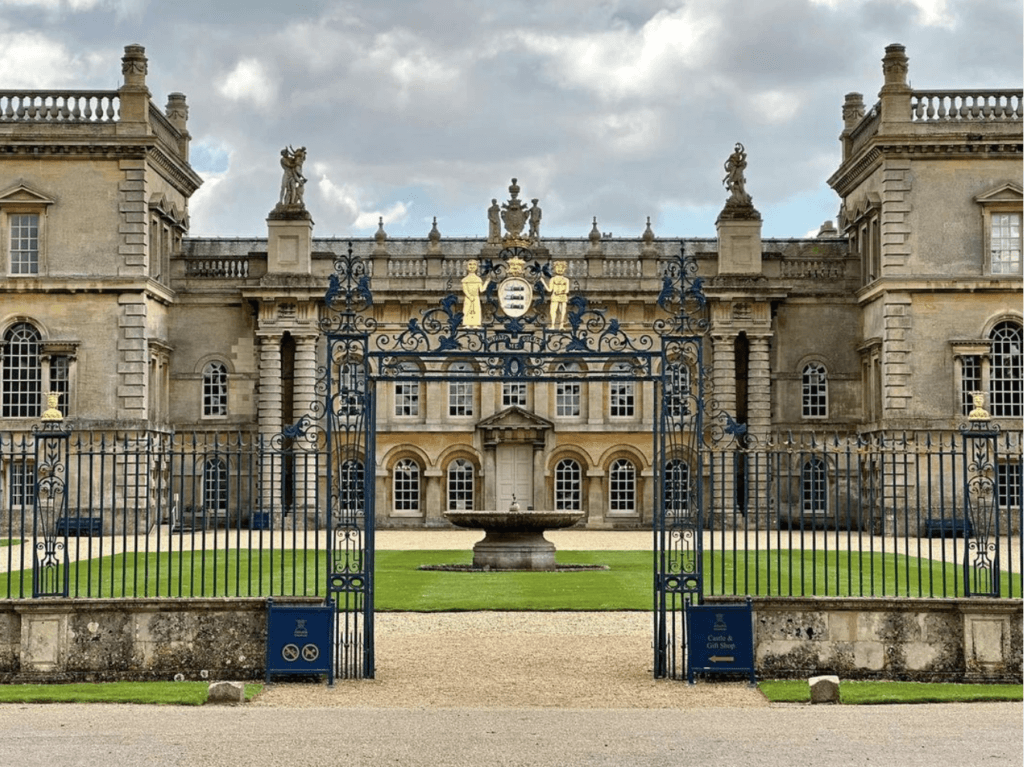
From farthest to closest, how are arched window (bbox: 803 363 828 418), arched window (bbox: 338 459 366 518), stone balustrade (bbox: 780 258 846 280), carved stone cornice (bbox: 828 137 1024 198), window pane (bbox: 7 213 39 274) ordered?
1. stone balustrade (bbox: 780 258 846 280)
2. arched window (bbox: 803 363 828 418)
3. window pane (bbox: 7 213 39 274)
4. carved stone cornice (bbox: 828 137 1024 198)
5. arched window (bbox: 338 459 366 518)

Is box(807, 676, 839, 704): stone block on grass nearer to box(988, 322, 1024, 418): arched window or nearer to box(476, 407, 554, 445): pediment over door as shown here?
box(988, 322, 1024, 418): arched window

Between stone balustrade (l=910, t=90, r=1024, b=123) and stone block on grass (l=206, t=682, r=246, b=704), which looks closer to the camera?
stone block on grass (l=206, t=682, r=246, b=704)

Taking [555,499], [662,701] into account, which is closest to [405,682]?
[662,701]

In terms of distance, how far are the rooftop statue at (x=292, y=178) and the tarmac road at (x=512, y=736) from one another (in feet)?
101

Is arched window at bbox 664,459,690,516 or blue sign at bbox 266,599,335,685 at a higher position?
arched window at bbox 664,459,690,516

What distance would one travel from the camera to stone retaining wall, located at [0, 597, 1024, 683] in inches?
550

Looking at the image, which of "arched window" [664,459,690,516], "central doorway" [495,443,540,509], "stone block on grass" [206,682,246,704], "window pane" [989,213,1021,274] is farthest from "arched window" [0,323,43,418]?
"stone block on grass" [206,682,246,704]

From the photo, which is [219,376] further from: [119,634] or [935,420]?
[119,634]

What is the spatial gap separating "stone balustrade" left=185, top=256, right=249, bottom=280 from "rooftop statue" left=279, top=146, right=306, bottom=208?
222 cm

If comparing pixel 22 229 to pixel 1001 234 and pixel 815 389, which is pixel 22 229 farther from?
pixel 1001 234

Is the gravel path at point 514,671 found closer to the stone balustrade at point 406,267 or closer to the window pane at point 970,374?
the window pane at point 970,374

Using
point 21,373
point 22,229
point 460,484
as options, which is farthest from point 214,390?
point 460,484

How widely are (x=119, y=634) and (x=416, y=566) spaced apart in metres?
13.5

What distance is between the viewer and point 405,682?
1406cm
